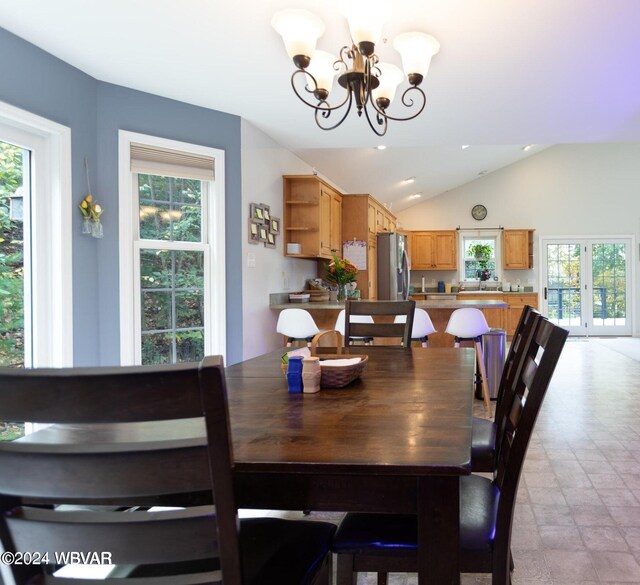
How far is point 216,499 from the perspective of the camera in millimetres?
659

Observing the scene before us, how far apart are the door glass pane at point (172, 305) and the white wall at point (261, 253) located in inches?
15.8

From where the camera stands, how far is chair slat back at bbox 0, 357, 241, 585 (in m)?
0.59

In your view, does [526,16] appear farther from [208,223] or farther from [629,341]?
[629,341]

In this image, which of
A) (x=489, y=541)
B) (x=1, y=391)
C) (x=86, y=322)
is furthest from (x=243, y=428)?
(x=86, y=322)

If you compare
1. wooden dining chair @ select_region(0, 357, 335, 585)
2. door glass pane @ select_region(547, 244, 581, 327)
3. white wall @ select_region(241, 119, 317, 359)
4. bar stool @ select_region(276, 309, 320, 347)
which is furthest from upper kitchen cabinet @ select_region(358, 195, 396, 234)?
wooden dining chair @ select_region(0, 357, 335, 585)

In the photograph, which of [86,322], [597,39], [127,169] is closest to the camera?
[597,39]

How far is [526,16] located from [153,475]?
2766 mm

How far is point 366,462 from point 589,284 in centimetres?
1015

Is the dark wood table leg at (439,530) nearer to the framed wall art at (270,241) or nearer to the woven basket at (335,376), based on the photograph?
the woven basket at (335,376)

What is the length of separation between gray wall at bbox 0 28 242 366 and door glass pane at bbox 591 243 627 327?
8695 mm

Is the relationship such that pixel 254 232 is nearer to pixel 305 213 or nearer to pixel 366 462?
pixel 305 213

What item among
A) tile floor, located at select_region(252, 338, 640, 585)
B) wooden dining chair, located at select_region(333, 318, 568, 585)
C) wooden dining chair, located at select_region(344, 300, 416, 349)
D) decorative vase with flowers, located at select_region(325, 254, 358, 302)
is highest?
decorative vase with flowers, located at select_region(325, 254, 358, 302)

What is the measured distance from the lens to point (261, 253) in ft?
14.0

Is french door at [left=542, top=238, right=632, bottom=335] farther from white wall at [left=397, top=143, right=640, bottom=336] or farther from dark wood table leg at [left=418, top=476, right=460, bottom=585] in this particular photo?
dark wood table leg at [left=418, top=476, right=460, bottom=585]
